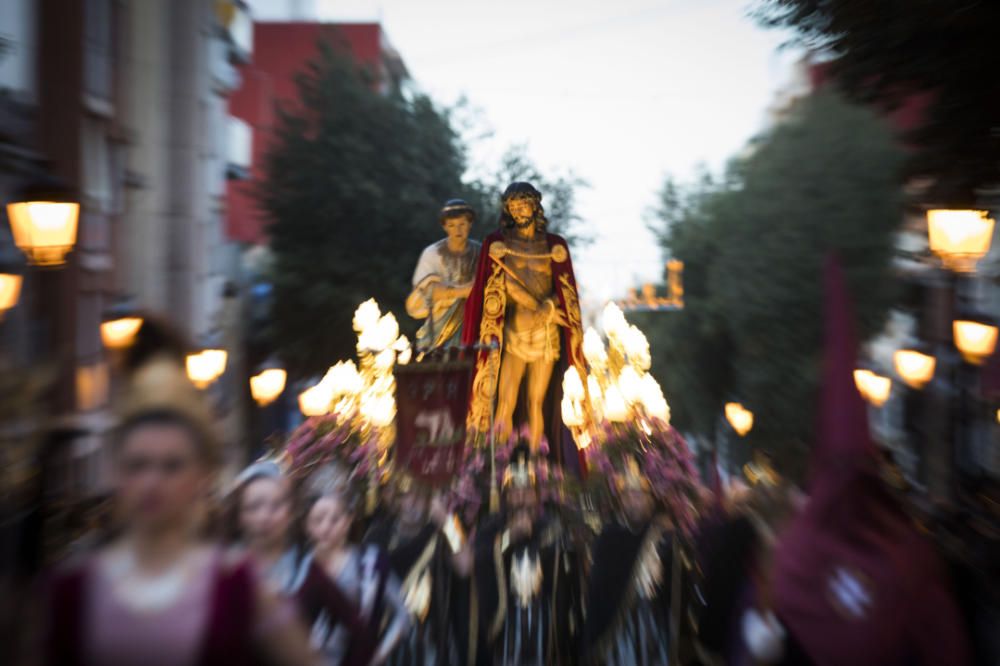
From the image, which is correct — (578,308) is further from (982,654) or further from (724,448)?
(724,448)

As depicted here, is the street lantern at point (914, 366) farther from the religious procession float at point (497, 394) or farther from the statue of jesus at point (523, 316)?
the statue of jesus at point (523, 316)

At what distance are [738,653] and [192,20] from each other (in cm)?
1945

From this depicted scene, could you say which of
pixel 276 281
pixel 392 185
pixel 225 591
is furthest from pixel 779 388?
pixel 225 591

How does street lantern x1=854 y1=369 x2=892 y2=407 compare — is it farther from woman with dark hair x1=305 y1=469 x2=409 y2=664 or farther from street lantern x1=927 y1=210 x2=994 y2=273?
woman with dark hair x1=305 y1=469 x2=409 y2=664

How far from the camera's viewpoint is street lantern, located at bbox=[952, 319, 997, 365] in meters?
10.8

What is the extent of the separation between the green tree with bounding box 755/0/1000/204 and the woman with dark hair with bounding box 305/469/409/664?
15.2 ft

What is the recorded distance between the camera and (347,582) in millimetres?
4250

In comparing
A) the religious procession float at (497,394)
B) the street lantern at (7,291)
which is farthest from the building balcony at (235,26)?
the street lantern at (7,291)

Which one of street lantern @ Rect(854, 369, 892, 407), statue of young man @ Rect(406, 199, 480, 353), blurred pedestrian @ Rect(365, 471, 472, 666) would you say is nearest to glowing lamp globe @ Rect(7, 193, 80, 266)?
blurred pedestrian @ Rect(365, 471, 472, 666)

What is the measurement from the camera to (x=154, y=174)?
19.5 metres

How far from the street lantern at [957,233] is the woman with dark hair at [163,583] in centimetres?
719

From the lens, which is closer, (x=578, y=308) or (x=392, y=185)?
(x=578, y=308)

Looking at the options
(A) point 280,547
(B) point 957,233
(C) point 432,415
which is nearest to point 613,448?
(C) point 432,415

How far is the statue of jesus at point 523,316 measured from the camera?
33.3 ft
